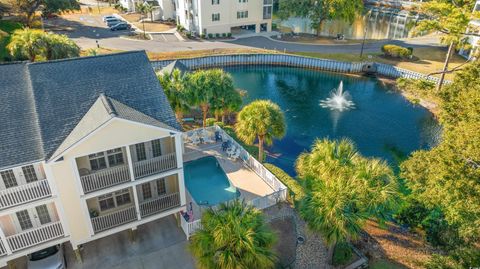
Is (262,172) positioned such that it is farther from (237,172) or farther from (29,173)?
(29,173)

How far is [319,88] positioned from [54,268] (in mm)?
47663

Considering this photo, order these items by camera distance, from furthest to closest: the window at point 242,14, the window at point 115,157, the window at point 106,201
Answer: the window at point 242,14
the window at point 106,201
the window at point 115,157

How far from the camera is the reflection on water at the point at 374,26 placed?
296 feet

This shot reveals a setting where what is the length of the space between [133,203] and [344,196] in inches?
542

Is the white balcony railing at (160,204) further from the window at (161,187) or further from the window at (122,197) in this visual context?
the window at (122,197)

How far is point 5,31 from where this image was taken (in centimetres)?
6881

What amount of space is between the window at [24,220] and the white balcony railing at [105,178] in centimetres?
365

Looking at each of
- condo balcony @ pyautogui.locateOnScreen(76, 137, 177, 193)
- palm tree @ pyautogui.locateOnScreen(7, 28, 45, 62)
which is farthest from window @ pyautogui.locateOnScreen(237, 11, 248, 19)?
condo balcony @ pyautogui.locateOnScreen(76, 137, 177, 193)

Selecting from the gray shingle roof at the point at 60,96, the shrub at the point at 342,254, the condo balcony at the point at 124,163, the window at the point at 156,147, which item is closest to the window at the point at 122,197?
the condo balcony at the point at 124,163

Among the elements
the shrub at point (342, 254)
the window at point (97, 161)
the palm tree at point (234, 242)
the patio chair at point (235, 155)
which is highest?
the window at point (97, 161)

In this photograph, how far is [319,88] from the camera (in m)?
58.6

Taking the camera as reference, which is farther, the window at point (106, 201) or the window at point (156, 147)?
the window at point (156, 147)

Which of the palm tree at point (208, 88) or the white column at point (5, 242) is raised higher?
the palm tree at point (208, 88)

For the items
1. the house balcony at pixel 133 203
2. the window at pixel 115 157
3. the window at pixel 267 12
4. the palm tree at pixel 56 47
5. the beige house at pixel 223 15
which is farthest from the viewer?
the window at pixel 267 12
